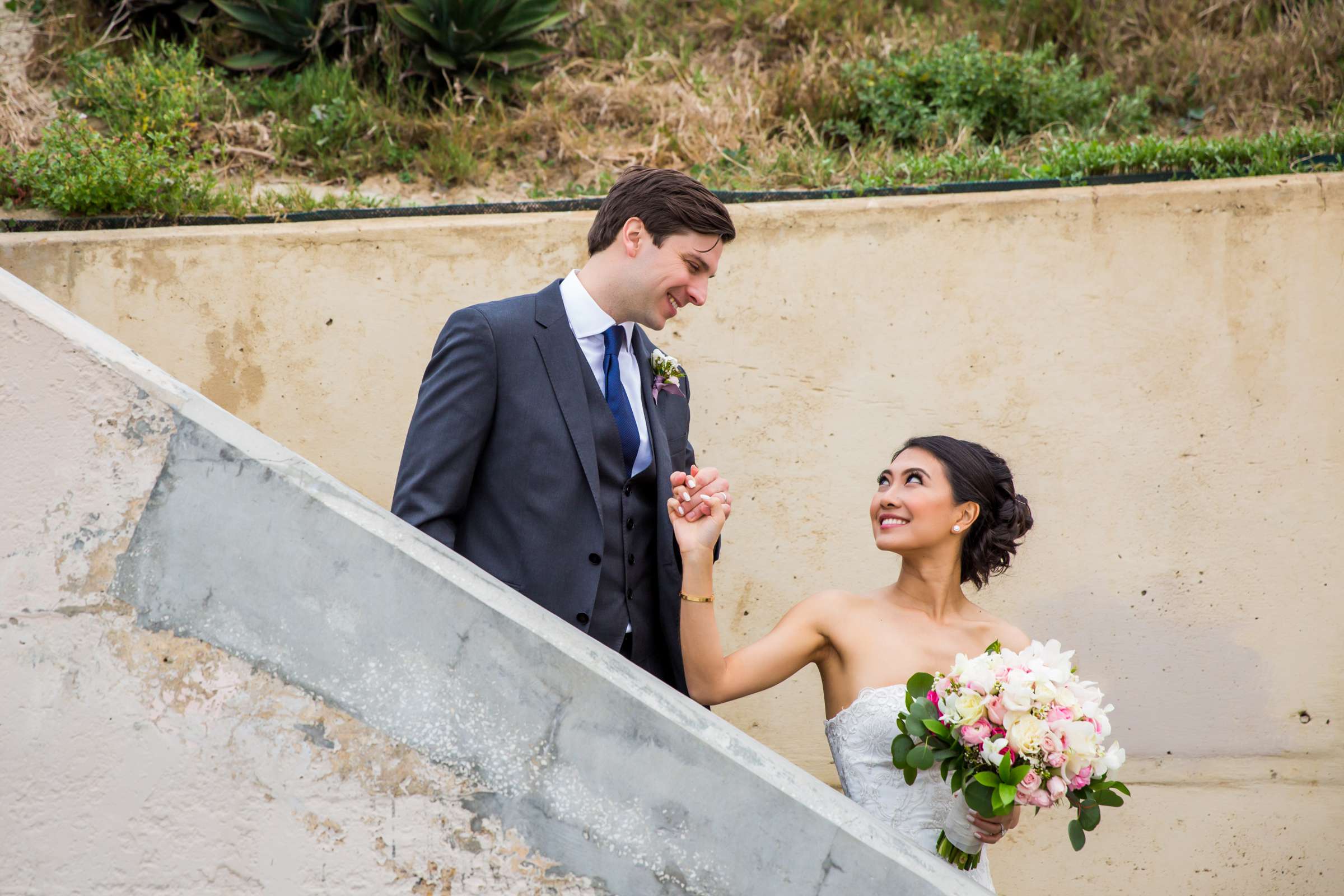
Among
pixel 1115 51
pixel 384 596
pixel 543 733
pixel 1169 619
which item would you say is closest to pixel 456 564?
pixel 384 596

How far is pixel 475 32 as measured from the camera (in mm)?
5195

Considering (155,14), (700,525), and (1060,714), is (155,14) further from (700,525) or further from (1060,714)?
(1060,714)

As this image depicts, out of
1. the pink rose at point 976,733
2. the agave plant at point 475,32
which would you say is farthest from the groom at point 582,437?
the agave plant at point 475,32

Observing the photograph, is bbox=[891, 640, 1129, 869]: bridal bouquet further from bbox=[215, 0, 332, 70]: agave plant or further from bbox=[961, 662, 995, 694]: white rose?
bbox=[215, 0, 332, 70]: agave plant

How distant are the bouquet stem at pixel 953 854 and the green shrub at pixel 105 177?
3404 millimetres

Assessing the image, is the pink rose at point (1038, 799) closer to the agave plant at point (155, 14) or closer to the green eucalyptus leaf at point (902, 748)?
the green eucalyptus leaf at point (902, 748)

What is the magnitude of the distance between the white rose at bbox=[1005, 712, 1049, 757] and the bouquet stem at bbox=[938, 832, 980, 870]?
0.40m

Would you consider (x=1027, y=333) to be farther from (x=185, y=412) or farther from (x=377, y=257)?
(x=185, y=412)

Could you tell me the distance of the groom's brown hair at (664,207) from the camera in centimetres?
250

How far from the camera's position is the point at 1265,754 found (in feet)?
13.9

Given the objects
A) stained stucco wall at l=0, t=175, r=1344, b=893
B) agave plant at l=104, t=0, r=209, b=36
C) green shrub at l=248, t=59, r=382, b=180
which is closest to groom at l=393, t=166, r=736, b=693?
stained stucco wall at l=0, t=175, r=1344, b=893

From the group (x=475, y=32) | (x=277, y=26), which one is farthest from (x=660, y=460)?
(x=277, y=26)

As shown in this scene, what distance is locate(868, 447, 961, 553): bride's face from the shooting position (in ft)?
9.39

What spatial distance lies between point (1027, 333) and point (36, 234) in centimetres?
359
